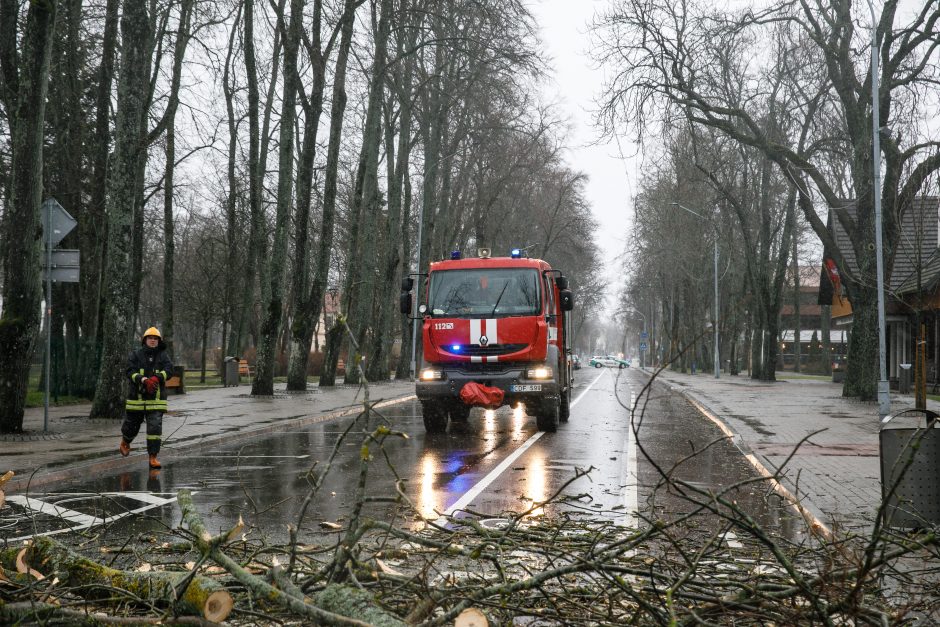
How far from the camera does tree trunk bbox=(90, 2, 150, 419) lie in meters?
17.4

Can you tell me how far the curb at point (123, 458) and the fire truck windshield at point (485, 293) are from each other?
3797 mm

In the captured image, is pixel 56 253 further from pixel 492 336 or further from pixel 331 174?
pixel 331 174

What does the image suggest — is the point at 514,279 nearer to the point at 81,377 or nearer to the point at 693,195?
the point at 81,377

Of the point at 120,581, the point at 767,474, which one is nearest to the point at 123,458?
the point at 767,474

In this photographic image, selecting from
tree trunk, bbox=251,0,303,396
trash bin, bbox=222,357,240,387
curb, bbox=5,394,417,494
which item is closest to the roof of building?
curb, bbox=5,394,417,494

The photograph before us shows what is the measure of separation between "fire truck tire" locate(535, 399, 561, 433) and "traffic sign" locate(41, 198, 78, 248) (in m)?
8.68

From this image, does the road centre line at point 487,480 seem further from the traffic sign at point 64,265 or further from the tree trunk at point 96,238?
the tree trunk at point 96,238

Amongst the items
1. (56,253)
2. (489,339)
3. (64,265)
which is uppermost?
(56,253)

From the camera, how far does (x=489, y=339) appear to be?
52.5 feet

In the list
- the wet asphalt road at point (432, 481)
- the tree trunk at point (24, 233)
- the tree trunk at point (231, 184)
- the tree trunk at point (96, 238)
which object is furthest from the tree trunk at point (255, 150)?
the wet asphalt road at point (432, 481)

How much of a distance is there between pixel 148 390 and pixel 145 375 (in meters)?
0.23

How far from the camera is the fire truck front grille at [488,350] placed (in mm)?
15992

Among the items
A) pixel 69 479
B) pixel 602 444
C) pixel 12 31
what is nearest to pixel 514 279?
pixel 602 444

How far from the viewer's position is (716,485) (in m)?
10.3
